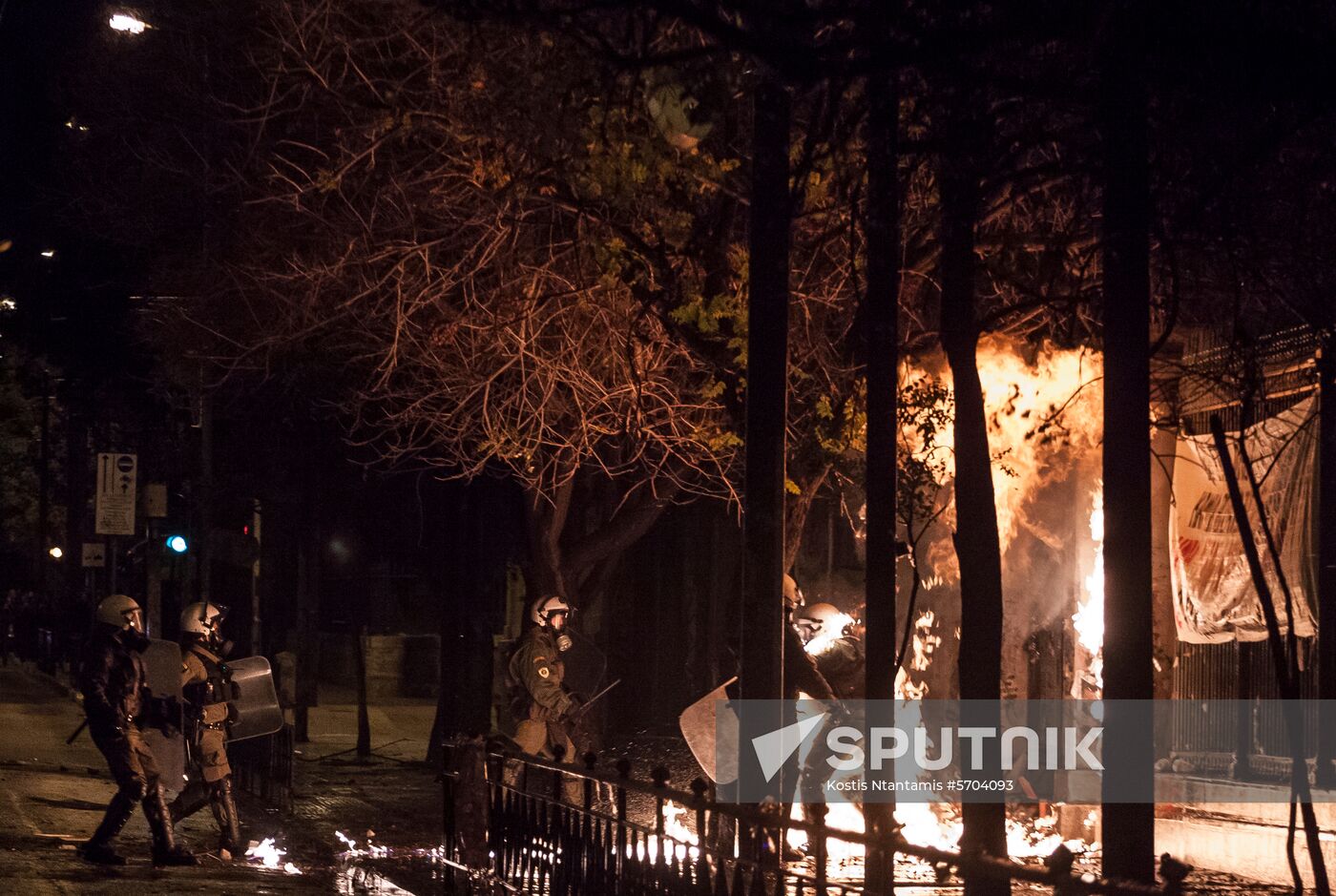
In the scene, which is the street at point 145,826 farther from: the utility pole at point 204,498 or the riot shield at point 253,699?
the utility pole at point 204,498

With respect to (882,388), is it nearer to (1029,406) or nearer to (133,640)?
(1029,406)

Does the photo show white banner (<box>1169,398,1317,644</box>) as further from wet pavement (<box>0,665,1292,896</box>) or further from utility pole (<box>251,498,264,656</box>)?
utility pole (<box>251,498,264,656</box>)

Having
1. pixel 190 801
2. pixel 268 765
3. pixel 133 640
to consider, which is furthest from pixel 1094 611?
pixel 268 765

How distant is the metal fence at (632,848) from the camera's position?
550 centimetres

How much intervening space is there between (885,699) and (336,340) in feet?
34.2

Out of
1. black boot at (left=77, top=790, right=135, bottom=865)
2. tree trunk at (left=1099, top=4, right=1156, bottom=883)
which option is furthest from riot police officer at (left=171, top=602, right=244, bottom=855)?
tree trunk at (left=1099, top=4, right=1156, bottom=883)

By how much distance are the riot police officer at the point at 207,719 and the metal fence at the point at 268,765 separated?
82.8 inches

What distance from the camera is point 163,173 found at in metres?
18.3

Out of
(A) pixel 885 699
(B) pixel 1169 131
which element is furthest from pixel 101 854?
(B) pixel 1169 131

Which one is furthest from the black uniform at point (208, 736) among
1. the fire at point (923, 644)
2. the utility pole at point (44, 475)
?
the utility pole at point (44, 475)

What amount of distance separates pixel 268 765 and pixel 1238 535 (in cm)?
923

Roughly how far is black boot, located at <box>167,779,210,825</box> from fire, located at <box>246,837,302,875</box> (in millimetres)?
534

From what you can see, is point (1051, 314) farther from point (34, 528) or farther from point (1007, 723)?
point (34, 528)

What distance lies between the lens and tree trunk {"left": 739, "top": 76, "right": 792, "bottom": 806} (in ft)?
29.8
